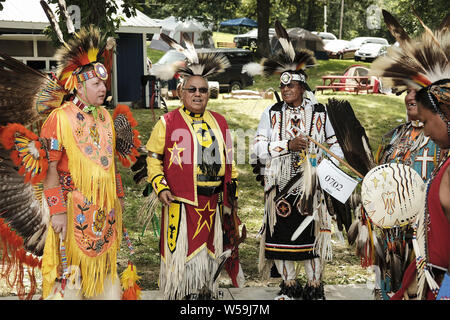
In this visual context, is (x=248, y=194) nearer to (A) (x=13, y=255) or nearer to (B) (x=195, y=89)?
(B) (x=195, y=89)

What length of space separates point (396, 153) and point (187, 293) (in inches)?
71.0

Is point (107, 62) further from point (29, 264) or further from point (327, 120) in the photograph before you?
point (327, 120)

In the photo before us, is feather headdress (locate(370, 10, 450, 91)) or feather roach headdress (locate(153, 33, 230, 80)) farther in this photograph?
feather roach headdress (locate(153, 33, 230, 80))

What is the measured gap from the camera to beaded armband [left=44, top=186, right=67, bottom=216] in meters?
3.29

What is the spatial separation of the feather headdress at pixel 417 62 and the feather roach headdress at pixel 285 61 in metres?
1.49

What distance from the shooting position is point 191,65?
158 inches

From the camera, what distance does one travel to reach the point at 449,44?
263 centimetres

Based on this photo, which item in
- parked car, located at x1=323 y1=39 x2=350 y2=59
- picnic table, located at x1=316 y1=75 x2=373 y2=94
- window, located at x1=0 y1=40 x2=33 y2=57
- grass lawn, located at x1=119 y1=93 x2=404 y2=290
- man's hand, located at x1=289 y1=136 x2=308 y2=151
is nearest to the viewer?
man's hand, located at x1=289 y1=136 x2=308 y2=151

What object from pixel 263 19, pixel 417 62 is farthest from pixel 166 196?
pixel 263 19

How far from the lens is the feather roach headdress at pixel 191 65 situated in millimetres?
4016

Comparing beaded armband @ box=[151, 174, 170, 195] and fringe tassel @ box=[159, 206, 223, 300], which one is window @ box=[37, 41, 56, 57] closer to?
beaded armband @ box=[151, 174, 170, 195]

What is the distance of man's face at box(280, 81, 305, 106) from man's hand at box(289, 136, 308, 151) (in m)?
0.35

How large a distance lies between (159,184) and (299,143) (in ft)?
3.68

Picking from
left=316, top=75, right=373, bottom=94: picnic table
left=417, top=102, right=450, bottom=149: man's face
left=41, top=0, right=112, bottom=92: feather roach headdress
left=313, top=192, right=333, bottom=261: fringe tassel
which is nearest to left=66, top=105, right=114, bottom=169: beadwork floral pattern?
left=41, top=0, right=112, bottom=92: feather roach headdress
